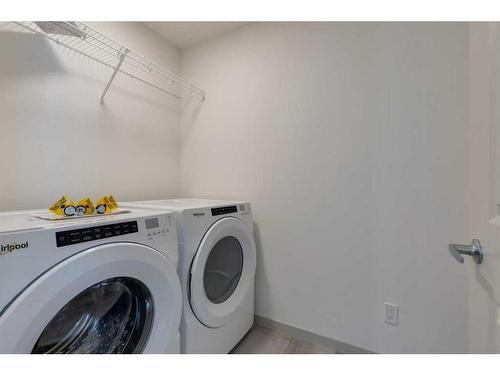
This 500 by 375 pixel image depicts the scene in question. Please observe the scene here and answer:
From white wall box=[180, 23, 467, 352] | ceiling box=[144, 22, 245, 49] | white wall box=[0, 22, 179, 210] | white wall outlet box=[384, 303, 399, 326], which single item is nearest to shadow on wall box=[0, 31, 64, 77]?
white wall box=[0, 22, 179, 210]

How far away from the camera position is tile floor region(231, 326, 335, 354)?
1332 millimetres

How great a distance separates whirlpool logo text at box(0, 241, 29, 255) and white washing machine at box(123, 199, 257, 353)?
510mm

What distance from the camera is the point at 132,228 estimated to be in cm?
78

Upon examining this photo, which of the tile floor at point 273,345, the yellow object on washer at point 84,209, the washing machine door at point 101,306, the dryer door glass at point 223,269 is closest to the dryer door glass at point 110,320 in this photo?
the washing machine door at point 101,306

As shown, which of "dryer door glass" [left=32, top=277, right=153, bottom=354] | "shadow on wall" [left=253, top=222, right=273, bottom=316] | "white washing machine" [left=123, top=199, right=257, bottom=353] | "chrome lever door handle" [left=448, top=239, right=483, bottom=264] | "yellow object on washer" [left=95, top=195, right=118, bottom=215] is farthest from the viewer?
"shadow on wall" [left=253, top=222, right=273, bottom=316]

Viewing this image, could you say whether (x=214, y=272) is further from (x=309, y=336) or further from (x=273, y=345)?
(x=309, y=336)

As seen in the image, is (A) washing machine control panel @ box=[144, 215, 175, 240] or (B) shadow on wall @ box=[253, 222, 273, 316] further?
(B) shadow on wall @ box=[253, 222, 273, 316]

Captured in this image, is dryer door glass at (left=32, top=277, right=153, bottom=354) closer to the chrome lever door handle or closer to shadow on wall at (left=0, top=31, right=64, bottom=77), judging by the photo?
the chrome lever door handle

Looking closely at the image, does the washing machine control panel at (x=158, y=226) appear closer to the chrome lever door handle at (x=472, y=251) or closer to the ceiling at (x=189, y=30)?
the chrome lever door handle at (x=472, y=251)

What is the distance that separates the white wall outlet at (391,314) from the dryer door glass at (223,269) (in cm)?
79

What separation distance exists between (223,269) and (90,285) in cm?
78

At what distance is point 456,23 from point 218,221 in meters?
1.41
